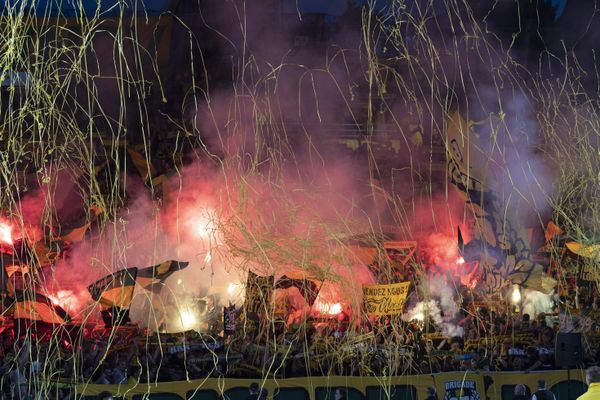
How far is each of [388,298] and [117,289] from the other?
125 inches

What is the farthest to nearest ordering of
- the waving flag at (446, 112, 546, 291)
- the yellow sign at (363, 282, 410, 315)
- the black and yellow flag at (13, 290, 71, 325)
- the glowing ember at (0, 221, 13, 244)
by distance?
the glowing ember at (0, 221, 13, 244), the waving flag at (446, 112, 546, 291), the black and yellow flag at (13, 290, 71, 325), the yellow sign at (363, 282, 410, 315)

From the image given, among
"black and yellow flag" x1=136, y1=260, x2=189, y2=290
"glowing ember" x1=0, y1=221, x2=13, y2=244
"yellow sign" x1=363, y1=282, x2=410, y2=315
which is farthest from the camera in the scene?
"glowing ember" x1=0, y1=221, x2=13, y2=244

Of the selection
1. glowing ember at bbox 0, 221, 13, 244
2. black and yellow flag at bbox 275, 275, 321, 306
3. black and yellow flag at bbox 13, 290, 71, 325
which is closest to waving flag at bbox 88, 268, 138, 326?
black and yellow flag at bbox 13, 290, 71, 325

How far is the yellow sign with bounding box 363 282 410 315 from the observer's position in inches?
320

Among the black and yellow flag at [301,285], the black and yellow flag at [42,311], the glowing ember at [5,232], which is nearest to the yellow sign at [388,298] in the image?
the black and yellow flag at [301,285]

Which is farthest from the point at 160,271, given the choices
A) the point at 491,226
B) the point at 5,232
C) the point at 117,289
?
the point at 491,226

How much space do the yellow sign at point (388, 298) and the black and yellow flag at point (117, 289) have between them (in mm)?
2515

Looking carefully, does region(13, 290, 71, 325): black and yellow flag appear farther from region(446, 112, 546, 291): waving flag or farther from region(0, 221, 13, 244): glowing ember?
region(446, 112, 546, 291): waving flag

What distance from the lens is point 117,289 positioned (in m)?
9.20

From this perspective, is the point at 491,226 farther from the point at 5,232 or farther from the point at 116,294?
the point at 5,232

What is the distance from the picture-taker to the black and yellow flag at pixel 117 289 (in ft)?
27.7

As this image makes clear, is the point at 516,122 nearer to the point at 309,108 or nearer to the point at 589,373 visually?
the point at 309,108

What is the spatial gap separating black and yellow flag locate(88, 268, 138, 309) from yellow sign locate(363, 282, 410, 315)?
2.52m

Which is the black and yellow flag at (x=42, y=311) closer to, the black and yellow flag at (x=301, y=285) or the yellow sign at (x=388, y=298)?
the black and yellow flag at (x=301, y=285)
